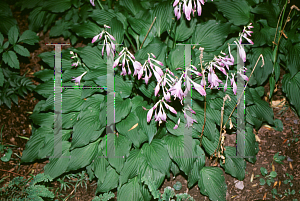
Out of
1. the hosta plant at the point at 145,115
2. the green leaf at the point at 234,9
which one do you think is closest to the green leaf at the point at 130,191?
the hosta plant at the point at 145,115

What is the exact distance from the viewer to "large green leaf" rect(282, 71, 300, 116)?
301 cm

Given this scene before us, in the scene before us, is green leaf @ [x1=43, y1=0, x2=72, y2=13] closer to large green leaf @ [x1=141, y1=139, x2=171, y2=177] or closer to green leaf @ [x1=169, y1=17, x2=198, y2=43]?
green leaf @ [x1=169, y1=17, x2=198, y2=43]

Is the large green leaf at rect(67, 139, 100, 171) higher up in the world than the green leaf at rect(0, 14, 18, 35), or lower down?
lower down

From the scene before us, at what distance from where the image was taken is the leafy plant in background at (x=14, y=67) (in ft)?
10.1

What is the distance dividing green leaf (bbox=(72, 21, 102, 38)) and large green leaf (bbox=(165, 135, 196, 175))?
65.5 inches

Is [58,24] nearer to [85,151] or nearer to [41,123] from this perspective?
[41,123]

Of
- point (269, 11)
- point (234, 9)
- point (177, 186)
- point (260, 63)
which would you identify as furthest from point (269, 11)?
point (177, 186)

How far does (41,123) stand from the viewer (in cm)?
299

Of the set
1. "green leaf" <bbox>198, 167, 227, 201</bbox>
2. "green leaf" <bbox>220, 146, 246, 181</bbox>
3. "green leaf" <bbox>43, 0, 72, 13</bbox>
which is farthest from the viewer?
"green leaf" <bbox>43, 0, 72, 13</bbox>

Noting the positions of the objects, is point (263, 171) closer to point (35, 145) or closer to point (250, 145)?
point (250, 145)

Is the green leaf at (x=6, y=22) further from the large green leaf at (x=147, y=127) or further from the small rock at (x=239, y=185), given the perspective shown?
the small rock at (x=239, y=185)

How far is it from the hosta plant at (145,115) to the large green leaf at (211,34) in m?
0.01

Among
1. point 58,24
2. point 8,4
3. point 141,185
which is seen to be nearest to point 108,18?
point 58,24

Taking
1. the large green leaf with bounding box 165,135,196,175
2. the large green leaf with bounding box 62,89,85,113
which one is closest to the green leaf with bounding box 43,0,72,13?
the large green leaf with bounding box 62,89,85,113
